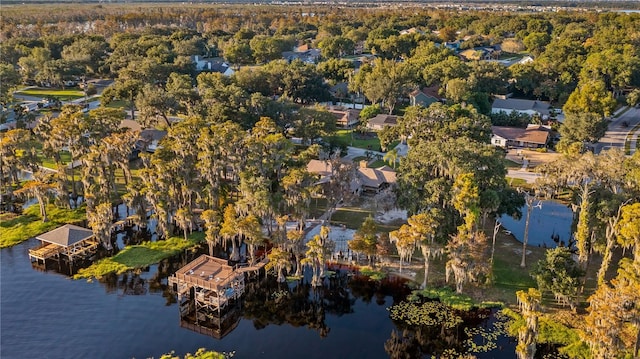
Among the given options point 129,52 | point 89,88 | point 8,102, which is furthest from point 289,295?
point 129,52

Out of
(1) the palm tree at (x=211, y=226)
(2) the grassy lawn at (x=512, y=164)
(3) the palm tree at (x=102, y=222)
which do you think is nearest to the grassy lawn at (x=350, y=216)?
(1) the palm tree at (x=211, y=226)

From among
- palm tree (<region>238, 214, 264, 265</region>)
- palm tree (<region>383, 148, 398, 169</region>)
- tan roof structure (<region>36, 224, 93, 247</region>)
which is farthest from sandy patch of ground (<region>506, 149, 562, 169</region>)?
tan roof structure (<region>36, 224, 93, 247</region>)

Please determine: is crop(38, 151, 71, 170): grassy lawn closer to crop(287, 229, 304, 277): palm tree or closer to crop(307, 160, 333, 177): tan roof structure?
crop(307, 160, 333, 177): tan roof structure

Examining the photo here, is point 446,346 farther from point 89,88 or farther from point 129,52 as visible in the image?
point 129,52

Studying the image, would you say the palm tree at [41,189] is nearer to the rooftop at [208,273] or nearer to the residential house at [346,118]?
the rooftop at [208,273]

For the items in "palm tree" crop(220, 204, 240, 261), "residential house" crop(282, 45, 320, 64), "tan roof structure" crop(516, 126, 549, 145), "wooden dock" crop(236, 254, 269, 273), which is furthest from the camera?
"residential house" crop(282, 45, 320, 64)

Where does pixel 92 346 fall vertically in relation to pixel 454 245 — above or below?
below

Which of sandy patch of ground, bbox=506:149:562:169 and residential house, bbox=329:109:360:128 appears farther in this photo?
residential house, bbox=329:109:360:128
